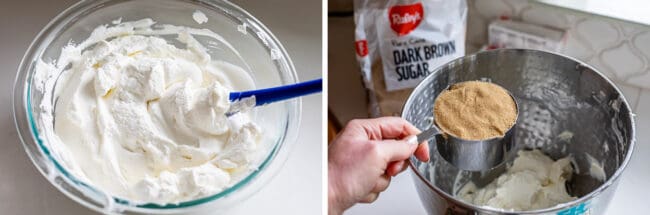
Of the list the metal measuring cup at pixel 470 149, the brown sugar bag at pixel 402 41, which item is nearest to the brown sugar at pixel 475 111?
the metal measuring cup at pixel 470 149

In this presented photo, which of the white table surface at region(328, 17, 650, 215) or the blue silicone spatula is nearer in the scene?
the blue silicone spatula

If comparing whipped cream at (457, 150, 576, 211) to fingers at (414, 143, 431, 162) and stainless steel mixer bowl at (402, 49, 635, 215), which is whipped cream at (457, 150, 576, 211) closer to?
stainless steel mixer bowl at (402, 49, 635, 215)

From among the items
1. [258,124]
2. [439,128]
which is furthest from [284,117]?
[439,128]

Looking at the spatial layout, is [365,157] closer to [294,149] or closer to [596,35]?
[294,149]

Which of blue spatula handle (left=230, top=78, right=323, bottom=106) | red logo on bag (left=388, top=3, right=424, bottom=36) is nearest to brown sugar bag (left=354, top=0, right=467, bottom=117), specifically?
red logo on bag (left=388, top=3, right=424, bottom=36)

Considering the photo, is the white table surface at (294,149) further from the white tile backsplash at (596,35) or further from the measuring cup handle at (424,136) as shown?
the white tile backsplash at (596,35)
